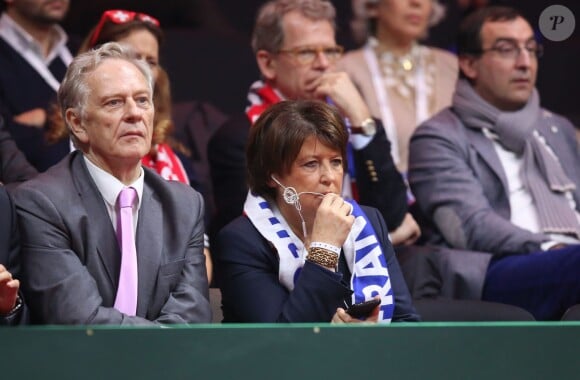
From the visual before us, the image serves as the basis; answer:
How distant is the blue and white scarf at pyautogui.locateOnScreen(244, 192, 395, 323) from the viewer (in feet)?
9.41

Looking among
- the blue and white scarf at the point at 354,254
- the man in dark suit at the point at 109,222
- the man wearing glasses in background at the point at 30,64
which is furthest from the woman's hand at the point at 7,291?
the man wearing glasses in background at the point at 30,64

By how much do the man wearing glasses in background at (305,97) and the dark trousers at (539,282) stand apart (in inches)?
11.8

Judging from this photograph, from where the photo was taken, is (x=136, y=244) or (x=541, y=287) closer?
(x=136, y=244)

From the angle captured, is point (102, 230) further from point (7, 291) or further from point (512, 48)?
point (512, 48)

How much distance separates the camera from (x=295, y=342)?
218 centimetres

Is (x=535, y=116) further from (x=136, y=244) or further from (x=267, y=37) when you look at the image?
(x=136, y=244)

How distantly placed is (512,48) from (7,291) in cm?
211

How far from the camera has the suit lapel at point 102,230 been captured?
2.71 m

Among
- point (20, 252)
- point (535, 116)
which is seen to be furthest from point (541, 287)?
point (20, 252)

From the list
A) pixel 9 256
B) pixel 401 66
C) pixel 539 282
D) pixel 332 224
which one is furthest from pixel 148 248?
Answer: pixel 401 66

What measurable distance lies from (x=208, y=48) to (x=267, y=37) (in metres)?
0.57

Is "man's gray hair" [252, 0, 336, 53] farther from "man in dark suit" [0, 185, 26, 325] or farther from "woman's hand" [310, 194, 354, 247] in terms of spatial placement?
"man in dark suit" [0, 185, 26, 325]

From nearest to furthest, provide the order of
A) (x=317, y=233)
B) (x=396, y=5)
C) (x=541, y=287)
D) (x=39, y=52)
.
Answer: (x=317, y=233)
(x=541, y=287)
(x=39, y=52)
(x=396, y=5)

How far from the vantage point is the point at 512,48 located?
3938mm
